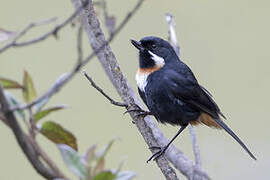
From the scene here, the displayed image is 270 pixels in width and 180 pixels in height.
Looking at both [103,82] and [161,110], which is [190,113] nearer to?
[161,110]

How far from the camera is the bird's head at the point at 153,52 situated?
3375mm

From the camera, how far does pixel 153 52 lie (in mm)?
3393

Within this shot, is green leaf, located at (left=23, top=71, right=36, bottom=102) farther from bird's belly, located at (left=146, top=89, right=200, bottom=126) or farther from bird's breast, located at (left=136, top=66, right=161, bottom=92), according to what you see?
bird's breast, located at (left=136, top=66, right=161, bottom=92)

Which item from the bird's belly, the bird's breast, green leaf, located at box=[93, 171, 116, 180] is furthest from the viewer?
the bird's breast

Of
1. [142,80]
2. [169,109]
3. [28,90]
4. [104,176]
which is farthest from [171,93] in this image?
[104,176]

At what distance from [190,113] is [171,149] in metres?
0.67

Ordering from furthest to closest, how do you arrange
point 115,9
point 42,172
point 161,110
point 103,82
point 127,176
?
1. point 115,9
2. point 103,82
3. point 161,110
4. point 127,176
5. point 42,172

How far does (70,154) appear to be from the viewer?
31.9 inches

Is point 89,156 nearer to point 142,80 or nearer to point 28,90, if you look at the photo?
point 28,90

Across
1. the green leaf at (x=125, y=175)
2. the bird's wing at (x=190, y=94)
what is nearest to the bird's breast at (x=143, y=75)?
the bird's wing at (x=190, y=94)

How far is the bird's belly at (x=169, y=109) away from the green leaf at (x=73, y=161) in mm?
2348

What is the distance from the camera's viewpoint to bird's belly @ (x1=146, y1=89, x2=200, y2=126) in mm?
3194

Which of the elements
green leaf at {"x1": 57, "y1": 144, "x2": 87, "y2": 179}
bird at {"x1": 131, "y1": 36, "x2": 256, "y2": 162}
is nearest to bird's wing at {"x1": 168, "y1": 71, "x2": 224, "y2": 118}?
bird at {"x1": 131, "y1": 36, "x2": 256, "y2": 162}

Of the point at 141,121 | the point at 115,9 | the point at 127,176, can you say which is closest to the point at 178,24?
the point at 115,9
